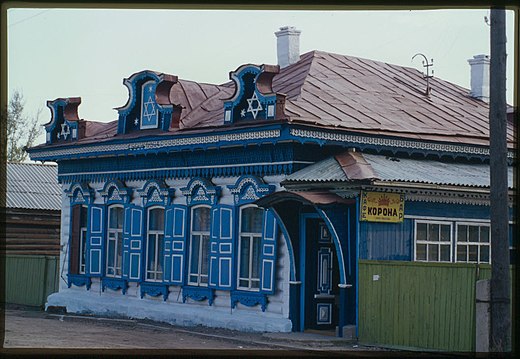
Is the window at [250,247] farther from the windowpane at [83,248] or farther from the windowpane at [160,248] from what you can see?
the windowpane at [83,248]

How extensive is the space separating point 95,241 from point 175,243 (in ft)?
11.2

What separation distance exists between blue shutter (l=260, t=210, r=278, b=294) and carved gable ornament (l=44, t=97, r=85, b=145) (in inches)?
284

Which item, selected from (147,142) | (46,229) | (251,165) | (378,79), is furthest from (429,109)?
(46,229)

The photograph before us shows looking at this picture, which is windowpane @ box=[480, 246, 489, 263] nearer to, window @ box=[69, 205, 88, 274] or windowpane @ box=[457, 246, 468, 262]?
windowpane @ box=[457, 246, 468, 262]

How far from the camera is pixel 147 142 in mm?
22438

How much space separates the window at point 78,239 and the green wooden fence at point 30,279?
1371 millimetres

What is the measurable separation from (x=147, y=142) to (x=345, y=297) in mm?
6551

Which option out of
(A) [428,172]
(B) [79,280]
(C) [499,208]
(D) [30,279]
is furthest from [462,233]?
(D) [30,279]

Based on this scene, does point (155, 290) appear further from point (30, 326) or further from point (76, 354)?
point (76, 354)

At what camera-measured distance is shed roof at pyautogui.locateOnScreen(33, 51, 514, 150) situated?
65.2 feet

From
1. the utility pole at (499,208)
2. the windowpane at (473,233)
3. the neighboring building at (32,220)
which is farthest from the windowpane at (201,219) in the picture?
the neighboring building at (32,220)

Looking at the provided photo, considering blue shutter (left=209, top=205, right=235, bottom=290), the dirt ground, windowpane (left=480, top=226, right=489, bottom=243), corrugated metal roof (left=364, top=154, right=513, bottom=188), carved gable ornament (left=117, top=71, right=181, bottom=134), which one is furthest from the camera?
carved gable ornament (left=117, top=71, right=181, bottom=134)

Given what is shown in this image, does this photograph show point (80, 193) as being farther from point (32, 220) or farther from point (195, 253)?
point (32, 220)

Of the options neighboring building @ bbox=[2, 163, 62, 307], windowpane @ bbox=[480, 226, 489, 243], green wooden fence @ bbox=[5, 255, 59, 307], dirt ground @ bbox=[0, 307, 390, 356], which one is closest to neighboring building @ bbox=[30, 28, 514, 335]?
windowpane @ bbox=[480, 226, 489, 243]
